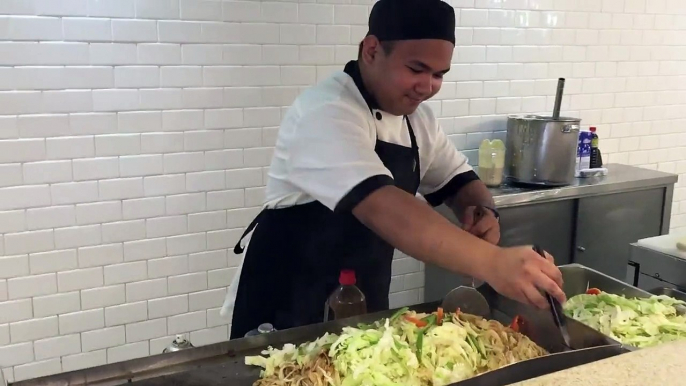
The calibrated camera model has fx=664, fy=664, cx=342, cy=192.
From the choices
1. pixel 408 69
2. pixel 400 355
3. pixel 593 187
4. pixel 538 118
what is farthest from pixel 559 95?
pixel 400 355

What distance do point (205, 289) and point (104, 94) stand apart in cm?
105

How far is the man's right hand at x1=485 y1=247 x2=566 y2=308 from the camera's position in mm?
1415

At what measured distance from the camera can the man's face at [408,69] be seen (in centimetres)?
183

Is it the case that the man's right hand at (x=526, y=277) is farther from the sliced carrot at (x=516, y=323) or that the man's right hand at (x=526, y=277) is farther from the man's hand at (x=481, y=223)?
the man's hand at (x=481, y=223)

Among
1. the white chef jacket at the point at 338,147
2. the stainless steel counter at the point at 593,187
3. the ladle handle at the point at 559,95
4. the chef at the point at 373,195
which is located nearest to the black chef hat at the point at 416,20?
the chef at the point at 373,195

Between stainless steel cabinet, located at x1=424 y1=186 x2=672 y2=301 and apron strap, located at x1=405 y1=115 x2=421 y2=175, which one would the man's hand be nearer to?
apron strap, located at x1=405 y1=115 x2=421 y2=175

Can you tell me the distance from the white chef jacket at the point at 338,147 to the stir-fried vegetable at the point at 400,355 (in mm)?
372

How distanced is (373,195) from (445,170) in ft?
2.30

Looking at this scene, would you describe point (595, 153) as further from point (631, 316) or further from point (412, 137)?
point (631, 316)

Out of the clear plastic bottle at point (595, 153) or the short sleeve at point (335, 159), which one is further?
the clear plastic bottle at point (595, 153)

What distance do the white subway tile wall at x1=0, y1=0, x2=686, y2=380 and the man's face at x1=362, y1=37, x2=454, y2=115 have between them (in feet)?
4.27

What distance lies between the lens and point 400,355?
1.42 m

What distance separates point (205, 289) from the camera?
328 centimetres

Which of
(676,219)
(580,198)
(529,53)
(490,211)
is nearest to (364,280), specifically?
(490,211)
